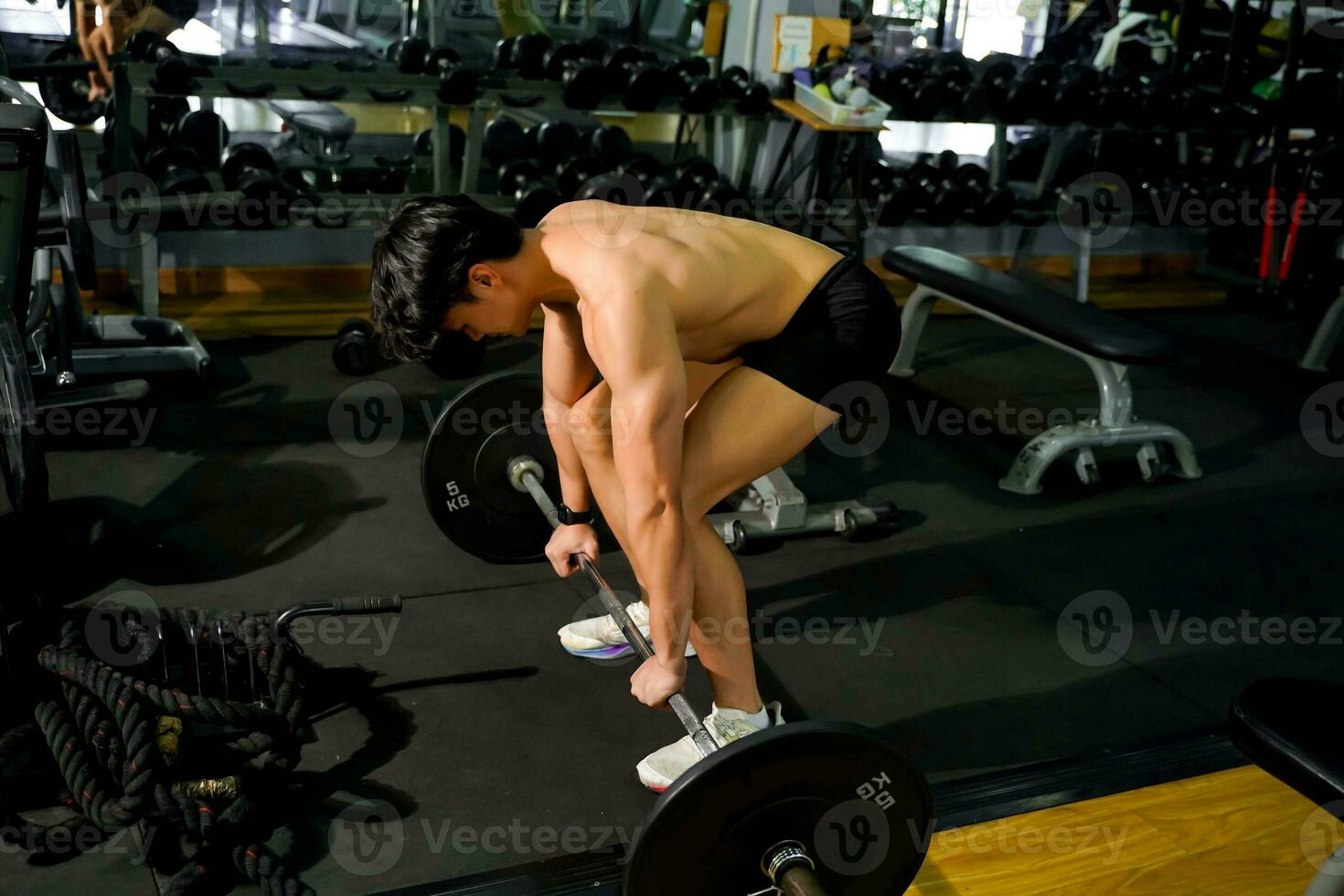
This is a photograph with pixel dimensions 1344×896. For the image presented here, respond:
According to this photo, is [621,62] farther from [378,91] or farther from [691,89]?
[378,91]

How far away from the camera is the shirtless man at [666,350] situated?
1.52 meters

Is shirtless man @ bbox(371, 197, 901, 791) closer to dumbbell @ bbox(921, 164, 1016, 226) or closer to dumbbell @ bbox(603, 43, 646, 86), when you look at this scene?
dumbbell @ bbox(603, 43, 646, 86)

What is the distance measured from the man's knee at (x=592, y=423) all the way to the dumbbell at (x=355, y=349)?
1.73m

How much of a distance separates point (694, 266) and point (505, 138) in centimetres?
295

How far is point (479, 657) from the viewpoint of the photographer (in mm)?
2227

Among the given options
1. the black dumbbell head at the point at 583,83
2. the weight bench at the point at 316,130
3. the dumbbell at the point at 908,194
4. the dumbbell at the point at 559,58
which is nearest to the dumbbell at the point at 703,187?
the black dumbbell head at the point at 583,83

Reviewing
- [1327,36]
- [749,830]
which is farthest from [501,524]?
[1327,36]

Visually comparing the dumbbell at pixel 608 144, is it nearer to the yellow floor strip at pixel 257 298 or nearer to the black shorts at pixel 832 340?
the yellow floor strip at pixel 257 298

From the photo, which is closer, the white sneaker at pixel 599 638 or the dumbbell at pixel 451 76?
the white sneaker at pixel 599 638

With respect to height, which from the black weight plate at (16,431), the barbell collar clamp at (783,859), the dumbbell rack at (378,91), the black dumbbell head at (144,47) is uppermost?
the black dumbbell head at (144,47)

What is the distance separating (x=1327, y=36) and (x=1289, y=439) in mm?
2380

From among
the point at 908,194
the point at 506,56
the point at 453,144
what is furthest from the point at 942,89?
the point at 453,144

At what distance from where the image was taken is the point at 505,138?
14.4 feet

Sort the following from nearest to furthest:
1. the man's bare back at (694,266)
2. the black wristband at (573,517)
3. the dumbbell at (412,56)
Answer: the man's bare back at (694,266), the black wristband at (573,517), the dumbbell at (412,56)
